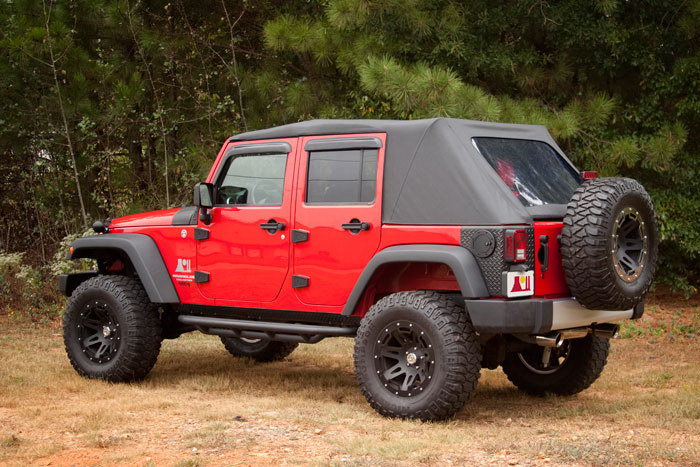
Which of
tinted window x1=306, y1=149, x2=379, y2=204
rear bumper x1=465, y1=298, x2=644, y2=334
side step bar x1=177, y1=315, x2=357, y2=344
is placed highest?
tinted window x1=306, y1=149, x2=379, y2=204

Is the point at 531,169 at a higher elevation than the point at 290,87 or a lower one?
lower

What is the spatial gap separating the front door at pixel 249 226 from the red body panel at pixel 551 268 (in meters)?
1.78

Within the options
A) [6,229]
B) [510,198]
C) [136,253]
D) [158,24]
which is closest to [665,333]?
[510,198]

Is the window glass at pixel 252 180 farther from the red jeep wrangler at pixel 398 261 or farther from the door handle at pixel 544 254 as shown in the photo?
the door handle at pixel 544 254

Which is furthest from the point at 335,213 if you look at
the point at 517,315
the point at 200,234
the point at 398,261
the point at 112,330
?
the point at 112,330

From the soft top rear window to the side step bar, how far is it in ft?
4.74

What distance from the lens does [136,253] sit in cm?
691

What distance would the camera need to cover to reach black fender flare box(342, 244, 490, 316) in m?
5.23

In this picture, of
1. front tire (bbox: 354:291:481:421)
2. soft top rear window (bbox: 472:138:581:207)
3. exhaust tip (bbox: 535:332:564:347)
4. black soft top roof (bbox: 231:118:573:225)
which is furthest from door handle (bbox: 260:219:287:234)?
exhaust tip (bbox: 535:332:564:347)

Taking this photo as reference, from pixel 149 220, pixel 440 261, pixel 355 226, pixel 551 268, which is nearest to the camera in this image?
pixel 440 261

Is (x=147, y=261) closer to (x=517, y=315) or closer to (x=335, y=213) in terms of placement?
(x=335, y=213)

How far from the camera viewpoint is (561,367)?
256 inches

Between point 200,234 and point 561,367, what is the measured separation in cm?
284

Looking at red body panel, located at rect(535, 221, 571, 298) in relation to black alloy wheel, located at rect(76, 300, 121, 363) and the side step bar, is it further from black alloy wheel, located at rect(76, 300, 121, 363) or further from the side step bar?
black alloy wheel, located at rect(76, 300, 121, 363)
